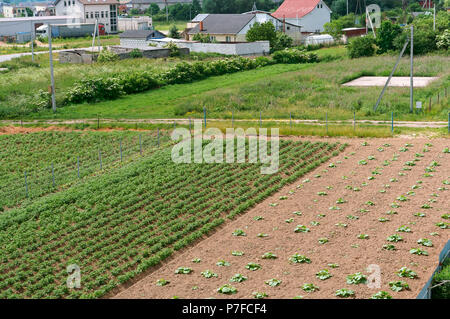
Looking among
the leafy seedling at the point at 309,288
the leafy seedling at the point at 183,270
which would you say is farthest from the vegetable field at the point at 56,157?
the leafy seedling at the point at 309,288

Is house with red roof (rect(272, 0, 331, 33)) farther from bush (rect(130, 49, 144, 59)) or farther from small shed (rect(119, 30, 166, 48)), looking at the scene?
bush (rect(130, 49, 144, 59))

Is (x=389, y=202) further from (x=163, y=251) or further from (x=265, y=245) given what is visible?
(x=163, y=251)

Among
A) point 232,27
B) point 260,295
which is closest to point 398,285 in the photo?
point 260,295

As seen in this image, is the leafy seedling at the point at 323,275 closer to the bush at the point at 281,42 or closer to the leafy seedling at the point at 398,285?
the leafy seedling at the point at 398,285

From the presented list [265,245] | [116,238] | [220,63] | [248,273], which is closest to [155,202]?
[116,238]

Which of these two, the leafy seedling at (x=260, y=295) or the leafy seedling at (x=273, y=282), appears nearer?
the leafy seedling at (x=260, y=295)

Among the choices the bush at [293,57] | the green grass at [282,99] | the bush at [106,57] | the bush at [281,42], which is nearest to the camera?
the green grass at [282,99]
